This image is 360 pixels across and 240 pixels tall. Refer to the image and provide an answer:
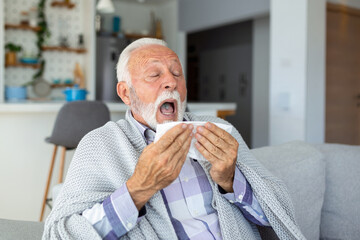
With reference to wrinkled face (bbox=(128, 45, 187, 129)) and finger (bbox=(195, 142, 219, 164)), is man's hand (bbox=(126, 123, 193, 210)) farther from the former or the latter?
wrinkled face (bbox=(128, 45, 187, 129))

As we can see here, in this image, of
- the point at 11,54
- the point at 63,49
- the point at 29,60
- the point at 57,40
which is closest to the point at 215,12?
the point at 63,49

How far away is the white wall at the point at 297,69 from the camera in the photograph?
492 cm

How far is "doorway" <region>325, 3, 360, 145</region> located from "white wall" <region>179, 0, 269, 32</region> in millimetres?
926

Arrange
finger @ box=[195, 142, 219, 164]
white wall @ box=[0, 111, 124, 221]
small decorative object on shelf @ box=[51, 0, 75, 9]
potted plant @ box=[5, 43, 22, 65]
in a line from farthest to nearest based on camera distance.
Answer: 1. small decorative object on shelf @ box=[51, 0, 75, 9]
2. potted plant @ box=[5, 43, 22, 65]
3. white wall @ box=[0, 111, 124, 221]
4. finger @ box=[195, 142, 219, 164]

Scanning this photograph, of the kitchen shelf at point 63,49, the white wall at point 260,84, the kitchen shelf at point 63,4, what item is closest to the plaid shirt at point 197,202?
the kitchen shelf at point 63,49

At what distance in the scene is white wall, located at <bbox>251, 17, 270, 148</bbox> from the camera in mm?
7324

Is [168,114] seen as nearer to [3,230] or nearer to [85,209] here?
[85,209]

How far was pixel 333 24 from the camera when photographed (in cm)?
529

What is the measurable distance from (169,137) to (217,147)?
17 cm

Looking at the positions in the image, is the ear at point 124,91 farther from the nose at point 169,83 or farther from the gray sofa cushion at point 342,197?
the gray sofa cushion at point 342,197

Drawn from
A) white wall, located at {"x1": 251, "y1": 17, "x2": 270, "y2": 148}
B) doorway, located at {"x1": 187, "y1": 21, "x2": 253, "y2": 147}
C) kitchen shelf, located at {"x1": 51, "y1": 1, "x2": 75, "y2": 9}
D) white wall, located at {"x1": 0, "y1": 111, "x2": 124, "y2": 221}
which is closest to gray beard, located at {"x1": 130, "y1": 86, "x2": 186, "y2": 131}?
white wall, located at {"x1": 0, "y1": 111, "x2": 124, "y2": 221}

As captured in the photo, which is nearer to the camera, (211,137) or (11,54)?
(211,137)

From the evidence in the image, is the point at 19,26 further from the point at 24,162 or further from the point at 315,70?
the point at 315,70

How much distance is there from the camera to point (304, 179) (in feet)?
5.86
